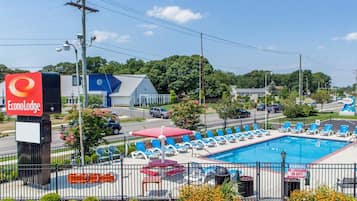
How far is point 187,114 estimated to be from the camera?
85.3ft

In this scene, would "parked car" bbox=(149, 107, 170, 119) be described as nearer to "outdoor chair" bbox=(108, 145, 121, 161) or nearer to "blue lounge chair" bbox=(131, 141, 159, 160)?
"blue lounge chair" bbox=(131, 141, 159, 160)

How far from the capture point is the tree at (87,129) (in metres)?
17.9

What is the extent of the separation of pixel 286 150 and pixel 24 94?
61.0 ft

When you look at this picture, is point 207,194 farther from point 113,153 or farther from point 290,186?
point 113,153

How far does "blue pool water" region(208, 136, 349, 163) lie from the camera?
22078mm

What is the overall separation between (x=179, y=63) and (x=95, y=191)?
71.2 metres

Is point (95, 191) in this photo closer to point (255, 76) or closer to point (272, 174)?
point (272, 174)

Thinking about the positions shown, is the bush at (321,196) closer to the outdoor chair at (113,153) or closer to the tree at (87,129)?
the outdoor chair at (113,153)

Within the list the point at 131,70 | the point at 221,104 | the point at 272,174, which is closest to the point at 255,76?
the point at 131,70

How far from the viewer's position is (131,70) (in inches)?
4067

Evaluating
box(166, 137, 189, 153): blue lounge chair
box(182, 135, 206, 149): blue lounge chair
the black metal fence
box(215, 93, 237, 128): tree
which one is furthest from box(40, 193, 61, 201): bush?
box(215, 93, 237, 128): tree

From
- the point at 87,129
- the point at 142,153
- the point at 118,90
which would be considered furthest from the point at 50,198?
the point at 118,90

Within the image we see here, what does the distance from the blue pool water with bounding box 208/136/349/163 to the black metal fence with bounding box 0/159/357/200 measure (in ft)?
20.3

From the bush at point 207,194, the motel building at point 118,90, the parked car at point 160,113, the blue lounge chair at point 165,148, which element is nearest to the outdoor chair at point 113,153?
the blue lounge chair at point 165,148
